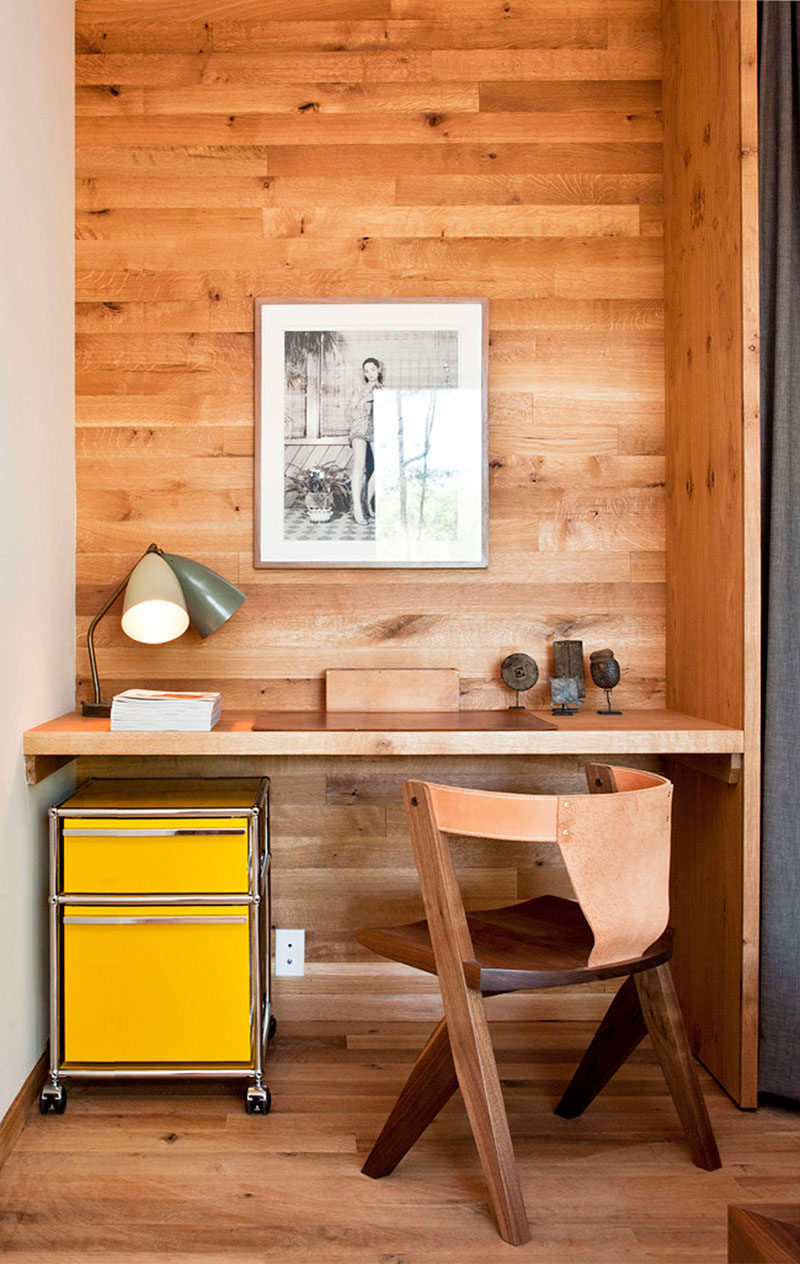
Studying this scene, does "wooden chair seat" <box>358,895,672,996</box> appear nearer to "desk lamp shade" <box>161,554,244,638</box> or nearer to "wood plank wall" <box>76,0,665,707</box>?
Result: "wood plank wall" <box>76,0,665,707</box>

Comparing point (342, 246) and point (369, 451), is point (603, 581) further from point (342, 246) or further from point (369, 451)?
point (342, 246)


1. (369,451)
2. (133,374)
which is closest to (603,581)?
(369,451)

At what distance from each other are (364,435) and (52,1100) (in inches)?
69.1

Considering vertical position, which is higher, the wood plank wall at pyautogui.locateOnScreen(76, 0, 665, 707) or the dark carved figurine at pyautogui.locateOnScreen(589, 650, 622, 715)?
the wood plank wall at pyautogui.locateOnScreen(76, 0, 665, 707)

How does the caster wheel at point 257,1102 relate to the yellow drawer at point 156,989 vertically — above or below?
below

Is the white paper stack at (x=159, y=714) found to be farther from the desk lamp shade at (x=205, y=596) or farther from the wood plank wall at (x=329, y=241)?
the wood plank wall at (x=329, y=241)

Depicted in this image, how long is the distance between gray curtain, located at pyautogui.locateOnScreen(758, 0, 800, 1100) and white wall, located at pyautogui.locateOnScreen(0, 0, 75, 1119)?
63.5 inches

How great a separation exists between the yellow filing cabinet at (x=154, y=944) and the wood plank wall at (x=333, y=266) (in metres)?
0.49

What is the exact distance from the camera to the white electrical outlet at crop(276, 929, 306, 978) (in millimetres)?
2701

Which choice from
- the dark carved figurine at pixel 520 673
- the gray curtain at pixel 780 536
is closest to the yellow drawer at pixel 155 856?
the dark carved figurine at pixel 520 673

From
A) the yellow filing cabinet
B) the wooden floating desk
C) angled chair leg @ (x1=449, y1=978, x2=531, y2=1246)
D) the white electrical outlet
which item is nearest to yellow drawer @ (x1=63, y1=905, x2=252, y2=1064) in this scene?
the yellow filing cabinet

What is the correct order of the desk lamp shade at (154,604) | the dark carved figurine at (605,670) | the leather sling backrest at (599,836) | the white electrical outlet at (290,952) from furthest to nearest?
1. the white electrical outlet at (290,952)
2. the dark carved figurine at (605,670)
3. the desk lamp shade at (154,604)
4. the leather sling backrest at (599,836)

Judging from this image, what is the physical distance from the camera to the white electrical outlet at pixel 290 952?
8.86 ft

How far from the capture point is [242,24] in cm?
273
